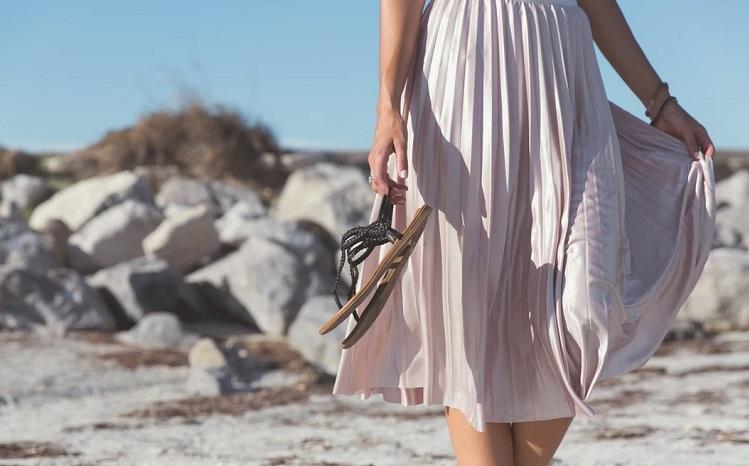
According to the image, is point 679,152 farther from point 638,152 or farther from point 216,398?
point 216,398

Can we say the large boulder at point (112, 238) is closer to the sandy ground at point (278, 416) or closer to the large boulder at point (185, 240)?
the large boulder at point (185, 240)

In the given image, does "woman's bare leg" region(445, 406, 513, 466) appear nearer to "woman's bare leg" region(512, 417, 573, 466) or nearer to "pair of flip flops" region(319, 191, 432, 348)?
"woman's bare leg" region(512, 417, 573, 466)

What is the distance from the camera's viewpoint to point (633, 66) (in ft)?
9.25

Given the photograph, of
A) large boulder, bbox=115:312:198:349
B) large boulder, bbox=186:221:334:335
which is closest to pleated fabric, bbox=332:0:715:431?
large boulder, bbox=115:312:198:349

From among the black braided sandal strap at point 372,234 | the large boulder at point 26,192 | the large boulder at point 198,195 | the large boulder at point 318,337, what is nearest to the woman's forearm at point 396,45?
the black braided sandal strap at point 372,234

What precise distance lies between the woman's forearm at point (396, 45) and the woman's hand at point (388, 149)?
0.09 feet

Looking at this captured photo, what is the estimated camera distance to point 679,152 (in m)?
2.75

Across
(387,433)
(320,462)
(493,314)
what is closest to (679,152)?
(493,314)

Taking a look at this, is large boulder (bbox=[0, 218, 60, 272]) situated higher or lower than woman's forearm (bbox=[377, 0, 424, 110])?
lower

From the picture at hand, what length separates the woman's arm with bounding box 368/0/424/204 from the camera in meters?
2.44

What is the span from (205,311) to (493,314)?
6174 millimetres

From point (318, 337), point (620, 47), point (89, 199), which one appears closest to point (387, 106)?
point (620, 47)

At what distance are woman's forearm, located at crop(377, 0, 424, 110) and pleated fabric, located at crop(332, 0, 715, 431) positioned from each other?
0.05m

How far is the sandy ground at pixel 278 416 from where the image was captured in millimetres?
4352
